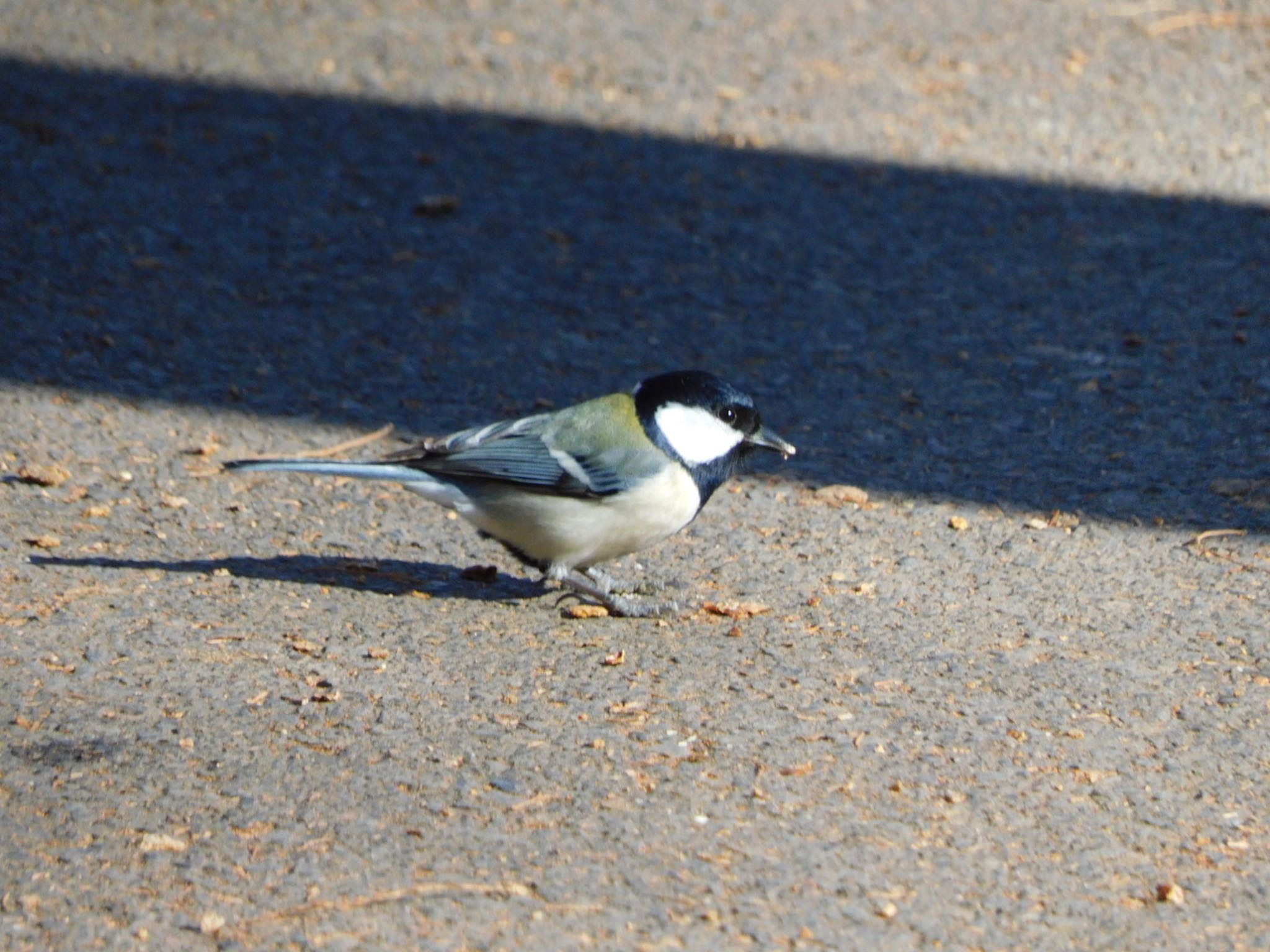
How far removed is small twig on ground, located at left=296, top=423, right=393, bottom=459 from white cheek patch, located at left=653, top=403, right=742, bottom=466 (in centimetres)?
130

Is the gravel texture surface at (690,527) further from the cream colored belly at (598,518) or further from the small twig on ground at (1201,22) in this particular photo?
the cream colored belly at (598,518)

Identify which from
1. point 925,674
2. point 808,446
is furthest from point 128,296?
point 925,674

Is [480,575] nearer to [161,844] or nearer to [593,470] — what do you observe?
[593,470]

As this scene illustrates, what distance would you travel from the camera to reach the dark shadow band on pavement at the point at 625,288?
5250 mm

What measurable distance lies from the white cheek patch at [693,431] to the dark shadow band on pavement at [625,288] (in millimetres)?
921

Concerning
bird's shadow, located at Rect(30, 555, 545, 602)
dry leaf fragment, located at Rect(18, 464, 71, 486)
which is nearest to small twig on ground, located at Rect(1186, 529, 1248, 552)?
bird's shadow, located at Rect(30, 555, 545, 602)

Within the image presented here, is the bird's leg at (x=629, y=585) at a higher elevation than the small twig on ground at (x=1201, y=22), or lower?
lower

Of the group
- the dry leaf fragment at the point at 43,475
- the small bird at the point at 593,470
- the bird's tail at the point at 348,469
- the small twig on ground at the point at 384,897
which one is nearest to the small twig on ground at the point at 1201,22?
the small bird at the point at 593,470

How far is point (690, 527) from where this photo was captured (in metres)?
4.70

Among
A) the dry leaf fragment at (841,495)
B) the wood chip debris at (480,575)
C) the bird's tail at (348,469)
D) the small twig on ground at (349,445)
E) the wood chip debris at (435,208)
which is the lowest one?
the wood chip debris at (480,575)

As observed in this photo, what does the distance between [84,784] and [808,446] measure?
9.09 feet

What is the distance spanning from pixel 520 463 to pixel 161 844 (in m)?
1.50

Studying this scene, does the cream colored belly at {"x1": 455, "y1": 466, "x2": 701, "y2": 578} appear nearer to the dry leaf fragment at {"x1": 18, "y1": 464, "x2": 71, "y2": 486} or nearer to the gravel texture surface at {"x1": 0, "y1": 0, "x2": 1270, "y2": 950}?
the gravel texture surface at {"x1": 0, "y1": 0, "x2": 1270, "y2": 950}

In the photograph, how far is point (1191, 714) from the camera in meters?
3.58
